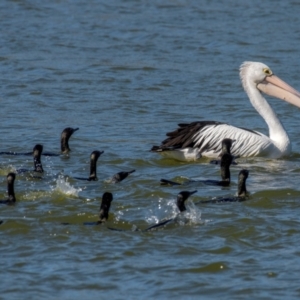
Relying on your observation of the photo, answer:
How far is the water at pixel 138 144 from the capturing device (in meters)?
6.64

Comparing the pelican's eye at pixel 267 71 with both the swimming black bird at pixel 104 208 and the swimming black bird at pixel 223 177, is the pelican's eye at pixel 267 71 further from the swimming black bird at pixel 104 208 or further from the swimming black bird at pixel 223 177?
the swimming black bird at pixel 104 208

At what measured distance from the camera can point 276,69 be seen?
15.7 metres

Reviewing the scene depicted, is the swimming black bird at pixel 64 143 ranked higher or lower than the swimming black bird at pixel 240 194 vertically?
higher

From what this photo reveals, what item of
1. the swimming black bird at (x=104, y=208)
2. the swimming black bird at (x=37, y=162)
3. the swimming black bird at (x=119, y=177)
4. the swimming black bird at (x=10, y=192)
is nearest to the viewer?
the swimming black bird at (x=104, y=208)

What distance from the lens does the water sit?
6637 millimetres

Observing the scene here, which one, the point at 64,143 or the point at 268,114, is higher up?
the point at 268,114

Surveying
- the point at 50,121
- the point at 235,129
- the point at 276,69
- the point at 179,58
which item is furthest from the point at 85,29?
the point at 235,129

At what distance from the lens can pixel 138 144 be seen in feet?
36.4

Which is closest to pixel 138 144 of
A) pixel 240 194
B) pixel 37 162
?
pixel 37 162

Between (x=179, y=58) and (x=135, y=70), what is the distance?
1108mm

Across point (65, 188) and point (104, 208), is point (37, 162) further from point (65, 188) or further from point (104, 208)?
point (104, 208)

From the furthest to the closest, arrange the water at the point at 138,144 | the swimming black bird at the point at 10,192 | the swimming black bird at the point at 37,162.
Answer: the swimming black bird at the point at 37,162
the swimming black bird at the point at 10,192
the water at the point at 138,144

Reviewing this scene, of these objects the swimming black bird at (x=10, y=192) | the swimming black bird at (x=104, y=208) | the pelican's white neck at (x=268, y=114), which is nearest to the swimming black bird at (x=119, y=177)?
the swimming black bird at (x=10, y=192)

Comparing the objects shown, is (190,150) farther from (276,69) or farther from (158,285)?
(276,69)
